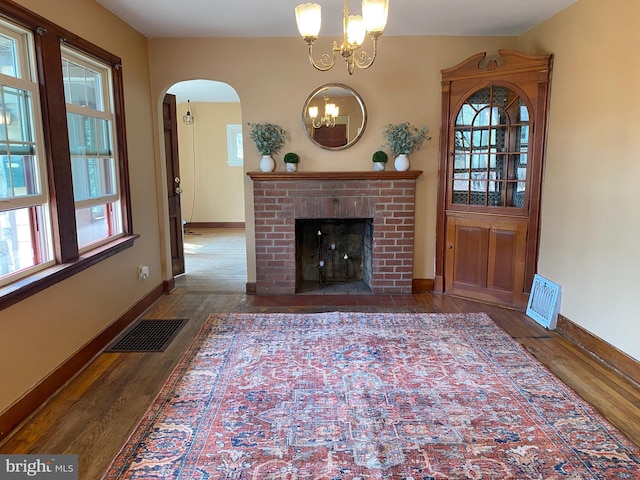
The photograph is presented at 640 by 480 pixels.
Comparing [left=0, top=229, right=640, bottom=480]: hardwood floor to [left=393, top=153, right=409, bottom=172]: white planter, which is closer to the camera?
[left=0, top=229, right=640, bottom=480]: hardwood floor

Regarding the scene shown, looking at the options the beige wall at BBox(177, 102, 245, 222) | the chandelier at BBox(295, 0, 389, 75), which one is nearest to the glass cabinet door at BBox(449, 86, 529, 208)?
the chandelier at BBox(295, 0, 389, 75)

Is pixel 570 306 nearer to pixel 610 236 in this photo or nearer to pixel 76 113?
pixel 610 236

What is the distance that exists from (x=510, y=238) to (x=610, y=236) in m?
1.16

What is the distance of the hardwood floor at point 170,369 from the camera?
2.29m

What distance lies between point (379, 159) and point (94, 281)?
2.83 metres

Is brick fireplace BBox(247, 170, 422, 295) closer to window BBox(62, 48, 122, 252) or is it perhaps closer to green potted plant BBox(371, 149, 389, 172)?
green potted plant BBox(371, 149, 389, 172)

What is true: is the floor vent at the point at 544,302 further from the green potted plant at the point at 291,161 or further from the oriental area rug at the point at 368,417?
the green potted plant at the point at 291,161

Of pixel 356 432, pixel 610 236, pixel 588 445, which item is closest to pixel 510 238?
pixel 610 236

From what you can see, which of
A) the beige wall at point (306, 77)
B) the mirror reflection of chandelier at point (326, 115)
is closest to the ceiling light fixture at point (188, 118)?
the beige wall at point (306, 77)

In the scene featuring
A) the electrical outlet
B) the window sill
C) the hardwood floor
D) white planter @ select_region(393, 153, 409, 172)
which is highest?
white planter @ select_region(393, 153, 409, 172)

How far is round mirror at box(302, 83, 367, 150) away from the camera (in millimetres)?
4574

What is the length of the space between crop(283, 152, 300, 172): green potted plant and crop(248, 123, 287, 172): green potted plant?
0.13 m

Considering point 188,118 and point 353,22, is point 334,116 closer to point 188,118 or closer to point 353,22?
point 353,22

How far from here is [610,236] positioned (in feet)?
10.3
